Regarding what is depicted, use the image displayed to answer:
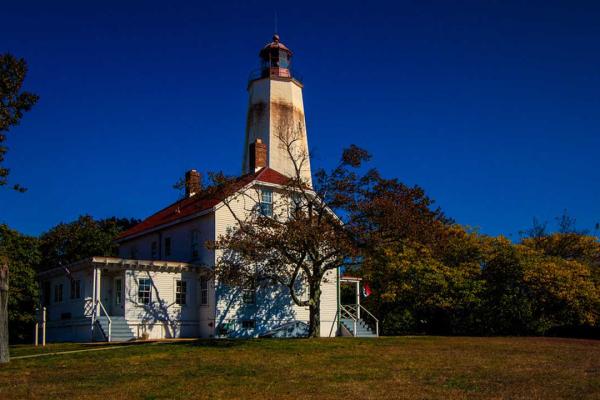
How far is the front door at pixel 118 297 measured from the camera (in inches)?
1119

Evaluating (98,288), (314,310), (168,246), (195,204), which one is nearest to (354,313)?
(314,310)

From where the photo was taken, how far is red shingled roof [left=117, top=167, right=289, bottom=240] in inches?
1072

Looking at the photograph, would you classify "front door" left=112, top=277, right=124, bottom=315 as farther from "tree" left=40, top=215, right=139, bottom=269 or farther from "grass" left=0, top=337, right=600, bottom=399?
"tree" left=40, top=215, right=139, bottom=269

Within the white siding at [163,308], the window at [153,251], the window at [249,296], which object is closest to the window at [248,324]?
the window at [249,296]

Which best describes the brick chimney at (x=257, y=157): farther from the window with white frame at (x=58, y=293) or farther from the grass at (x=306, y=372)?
the grass at (x=306, y=372)

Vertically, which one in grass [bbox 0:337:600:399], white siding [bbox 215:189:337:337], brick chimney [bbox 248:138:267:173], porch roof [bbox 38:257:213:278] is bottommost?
grass [bbox 0:337:600:399]

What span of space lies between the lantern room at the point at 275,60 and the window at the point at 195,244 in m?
16.7

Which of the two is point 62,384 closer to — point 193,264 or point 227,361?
point 227,361

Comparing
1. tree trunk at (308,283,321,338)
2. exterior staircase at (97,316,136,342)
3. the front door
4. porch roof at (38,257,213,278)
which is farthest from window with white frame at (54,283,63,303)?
tree trunk at (308,283,321,338)

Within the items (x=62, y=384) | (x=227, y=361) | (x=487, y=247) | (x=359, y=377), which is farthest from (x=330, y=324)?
(x=62, y=384)

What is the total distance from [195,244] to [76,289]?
5.75 m

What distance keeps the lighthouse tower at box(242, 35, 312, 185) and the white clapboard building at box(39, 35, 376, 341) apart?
23.3ft

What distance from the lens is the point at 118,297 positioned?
28.9 m

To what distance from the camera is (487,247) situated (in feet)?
117
